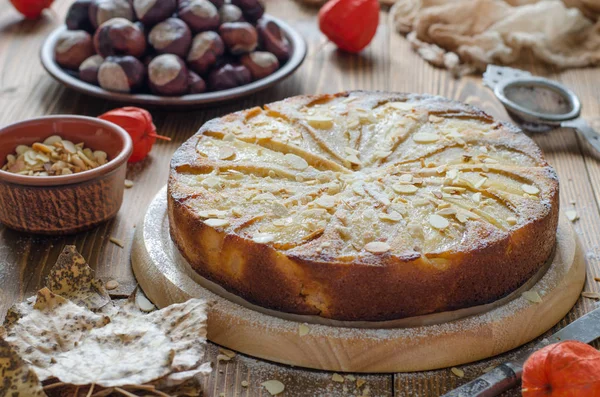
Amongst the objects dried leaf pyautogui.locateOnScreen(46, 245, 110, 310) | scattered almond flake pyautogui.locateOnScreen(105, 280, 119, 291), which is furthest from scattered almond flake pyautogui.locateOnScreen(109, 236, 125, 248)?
dried leaf pyautogui.locateOnScreen(46, 245, 110, 310)

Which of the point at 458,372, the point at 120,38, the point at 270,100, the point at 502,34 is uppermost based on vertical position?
the point at 120,38

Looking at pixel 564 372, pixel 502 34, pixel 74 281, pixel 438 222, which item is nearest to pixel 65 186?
pixel 74 281

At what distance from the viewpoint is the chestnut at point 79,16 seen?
2990 mm

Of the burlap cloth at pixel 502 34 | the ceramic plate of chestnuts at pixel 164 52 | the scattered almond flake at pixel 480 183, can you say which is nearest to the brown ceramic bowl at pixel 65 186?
the ceramic plate of chestnuts at pixel 164 52

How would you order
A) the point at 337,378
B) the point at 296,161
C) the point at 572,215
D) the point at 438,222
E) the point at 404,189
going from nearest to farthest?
the point at 337,378 → the point at 438,222 → the point at 404,189 → the point at 296,161 → the point at 572,215

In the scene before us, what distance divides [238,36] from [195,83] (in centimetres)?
26

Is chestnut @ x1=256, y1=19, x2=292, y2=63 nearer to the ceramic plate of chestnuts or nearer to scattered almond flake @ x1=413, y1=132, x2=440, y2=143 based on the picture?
the ceramic plate of chestnuts

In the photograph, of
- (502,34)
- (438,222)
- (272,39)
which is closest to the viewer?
(438,222)

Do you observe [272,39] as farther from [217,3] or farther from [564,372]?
[564,372]

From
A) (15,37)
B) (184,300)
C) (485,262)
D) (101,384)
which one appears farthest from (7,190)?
(15,37)

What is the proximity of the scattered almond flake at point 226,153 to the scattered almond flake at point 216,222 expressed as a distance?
1.01ft

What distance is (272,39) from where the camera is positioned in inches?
120

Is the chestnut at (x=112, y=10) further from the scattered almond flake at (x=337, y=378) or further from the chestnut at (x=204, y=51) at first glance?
the scattered almond flake at (x=337, y=378)

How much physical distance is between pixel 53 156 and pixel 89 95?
Result: 784mm
